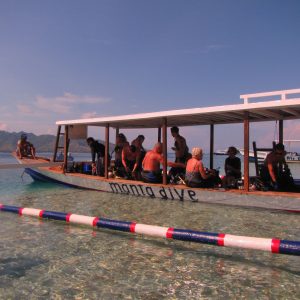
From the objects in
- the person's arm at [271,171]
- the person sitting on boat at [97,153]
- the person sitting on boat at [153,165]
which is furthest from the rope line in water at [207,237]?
the person sitting on boat at [97,153]

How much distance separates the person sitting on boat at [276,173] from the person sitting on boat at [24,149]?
13.0 meters

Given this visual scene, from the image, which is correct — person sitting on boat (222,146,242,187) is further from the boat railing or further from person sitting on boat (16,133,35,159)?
person sitting on boat (16,133,35,159)

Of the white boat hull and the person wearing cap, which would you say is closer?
the white boat hull

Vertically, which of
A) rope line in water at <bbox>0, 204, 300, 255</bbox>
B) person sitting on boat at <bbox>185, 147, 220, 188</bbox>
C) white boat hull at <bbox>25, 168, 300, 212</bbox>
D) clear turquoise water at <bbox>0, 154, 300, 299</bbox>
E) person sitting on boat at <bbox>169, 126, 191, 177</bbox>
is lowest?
clear turquoise water at <bbox>0, 154, 300, 299</bbox>

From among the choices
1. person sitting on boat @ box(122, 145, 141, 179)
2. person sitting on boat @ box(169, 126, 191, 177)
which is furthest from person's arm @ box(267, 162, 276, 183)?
person sitting on boat @ box(122, 145, 141, 179)

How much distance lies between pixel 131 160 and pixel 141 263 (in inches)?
293

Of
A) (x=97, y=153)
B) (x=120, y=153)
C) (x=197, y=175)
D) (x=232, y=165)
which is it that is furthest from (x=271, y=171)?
(x=97, y=153)

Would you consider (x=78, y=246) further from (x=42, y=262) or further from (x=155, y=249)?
(x=155, y=249)

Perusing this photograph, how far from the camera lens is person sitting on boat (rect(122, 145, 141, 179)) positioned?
38.4 feet

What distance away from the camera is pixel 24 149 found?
1850cm

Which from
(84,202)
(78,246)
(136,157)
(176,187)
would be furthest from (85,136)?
(78,246)

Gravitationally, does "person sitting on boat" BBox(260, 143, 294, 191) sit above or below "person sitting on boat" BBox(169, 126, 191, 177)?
below

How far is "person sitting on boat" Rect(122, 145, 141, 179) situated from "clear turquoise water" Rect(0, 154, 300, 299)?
146 inches

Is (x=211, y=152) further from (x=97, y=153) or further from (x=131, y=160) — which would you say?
(x=97, y=153)
